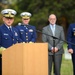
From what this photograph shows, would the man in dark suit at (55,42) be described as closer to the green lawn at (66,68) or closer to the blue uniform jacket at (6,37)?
the green lawn at (66,68)

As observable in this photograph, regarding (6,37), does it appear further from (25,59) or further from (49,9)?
(49,9)

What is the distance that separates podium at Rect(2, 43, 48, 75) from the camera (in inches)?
259

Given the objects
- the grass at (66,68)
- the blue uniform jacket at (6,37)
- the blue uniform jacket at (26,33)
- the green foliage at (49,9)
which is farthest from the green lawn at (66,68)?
the green foliage at (49,9)

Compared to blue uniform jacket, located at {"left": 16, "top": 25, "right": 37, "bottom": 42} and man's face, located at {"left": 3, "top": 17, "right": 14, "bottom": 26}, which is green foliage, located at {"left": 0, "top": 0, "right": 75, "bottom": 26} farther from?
man's face, located at {"left": 3, "top": 17, "right": 14, "bottom": 26}

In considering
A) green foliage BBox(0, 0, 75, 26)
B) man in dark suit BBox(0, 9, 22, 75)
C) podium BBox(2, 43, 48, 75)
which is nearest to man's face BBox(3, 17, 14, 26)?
man in dark suit BBox(0, 9, 22, 75)

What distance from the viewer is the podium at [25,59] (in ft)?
21.6

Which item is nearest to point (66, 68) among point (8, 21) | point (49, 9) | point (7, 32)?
point (7, 32)

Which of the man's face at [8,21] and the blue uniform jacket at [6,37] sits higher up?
the man's face at [8,21]

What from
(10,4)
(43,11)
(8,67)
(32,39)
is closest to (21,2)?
(10,4)

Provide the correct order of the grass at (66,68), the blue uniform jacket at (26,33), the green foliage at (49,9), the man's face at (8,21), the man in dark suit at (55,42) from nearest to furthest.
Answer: the man's face at (8,21) → the man in dark suit at (55,42) → the blue uniform jacket at (26,33) → the grass at (66,68) → the green foliage at (49,9)

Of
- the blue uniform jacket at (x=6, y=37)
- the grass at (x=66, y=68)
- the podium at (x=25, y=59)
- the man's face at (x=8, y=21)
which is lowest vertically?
the grass at (x=66, y=68)

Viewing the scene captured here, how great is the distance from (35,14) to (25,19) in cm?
2896

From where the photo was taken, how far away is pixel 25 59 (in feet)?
21.7

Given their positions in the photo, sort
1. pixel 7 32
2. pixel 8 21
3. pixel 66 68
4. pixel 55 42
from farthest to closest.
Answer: pixel 66 68, pixel 55 42, pixel 7 32, pixel 8 21
